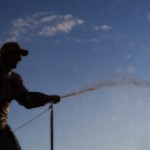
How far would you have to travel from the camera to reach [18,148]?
10078 mm

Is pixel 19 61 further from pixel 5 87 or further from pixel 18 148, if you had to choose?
pixel 18 148

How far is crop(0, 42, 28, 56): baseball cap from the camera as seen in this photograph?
34.3ft

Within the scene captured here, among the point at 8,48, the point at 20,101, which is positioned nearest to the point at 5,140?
the point at 20,101

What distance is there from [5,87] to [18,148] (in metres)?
1.21

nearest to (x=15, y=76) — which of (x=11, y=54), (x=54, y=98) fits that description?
(x=11, y=54)

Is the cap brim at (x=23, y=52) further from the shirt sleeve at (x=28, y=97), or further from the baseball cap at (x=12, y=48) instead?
the shirt sleeve at (x=28, y=97)

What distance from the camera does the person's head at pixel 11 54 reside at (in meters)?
10.4

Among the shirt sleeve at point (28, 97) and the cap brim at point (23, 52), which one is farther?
the shirt sleeve at point (28, 97)

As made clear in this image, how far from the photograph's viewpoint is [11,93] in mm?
10297

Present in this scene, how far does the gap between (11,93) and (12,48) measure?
2.92 ft

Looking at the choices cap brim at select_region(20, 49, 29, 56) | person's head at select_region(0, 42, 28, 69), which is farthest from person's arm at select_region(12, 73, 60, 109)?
cap brim at select_region(20, 49, 29, 56)

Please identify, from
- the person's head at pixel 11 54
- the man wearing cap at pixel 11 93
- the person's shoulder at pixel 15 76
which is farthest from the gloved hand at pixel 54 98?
the person's head at pixel 11 54

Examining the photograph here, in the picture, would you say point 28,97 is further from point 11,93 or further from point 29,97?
point 11,93

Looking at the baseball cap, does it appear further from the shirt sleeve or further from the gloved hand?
the gloved hand
